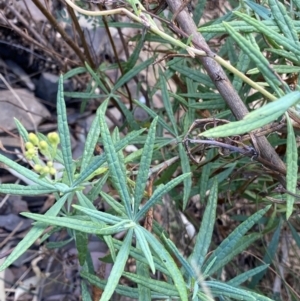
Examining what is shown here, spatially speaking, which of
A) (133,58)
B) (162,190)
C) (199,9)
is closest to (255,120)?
(162,190)

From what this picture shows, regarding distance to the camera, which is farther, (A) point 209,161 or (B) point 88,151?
(A) point 209,161

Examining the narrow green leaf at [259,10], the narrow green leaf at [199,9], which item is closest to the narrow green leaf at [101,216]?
the narrow green leaf at [259,10]

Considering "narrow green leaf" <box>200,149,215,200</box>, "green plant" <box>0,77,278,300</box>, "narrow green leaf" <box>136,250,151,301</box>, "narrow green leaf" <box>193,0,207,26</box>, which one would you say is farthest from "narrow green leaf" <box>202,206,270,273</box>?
"narrow green leaf" <box>193,0,207,26</box>

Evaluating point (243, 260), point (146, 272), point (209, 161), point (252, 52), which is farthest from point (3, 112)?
point (252, 52)

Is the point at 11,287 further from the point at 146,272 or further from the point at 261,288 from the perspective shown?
the point at 146,272

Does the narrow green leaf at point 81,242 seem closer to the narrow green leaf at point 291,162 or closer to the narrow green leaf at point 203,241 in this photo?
the narrow green leaf at point 203,241

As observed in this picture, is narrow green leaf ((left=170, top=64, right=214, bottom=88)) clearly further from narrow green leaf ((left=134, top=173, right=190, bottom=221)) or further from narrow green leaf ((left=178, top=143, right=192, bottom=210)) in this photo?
narrow green leaf ((left=134, top=173, right=190, bottom=221))

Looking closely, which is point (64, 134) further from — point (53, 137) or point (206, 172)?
point (206, 172)
